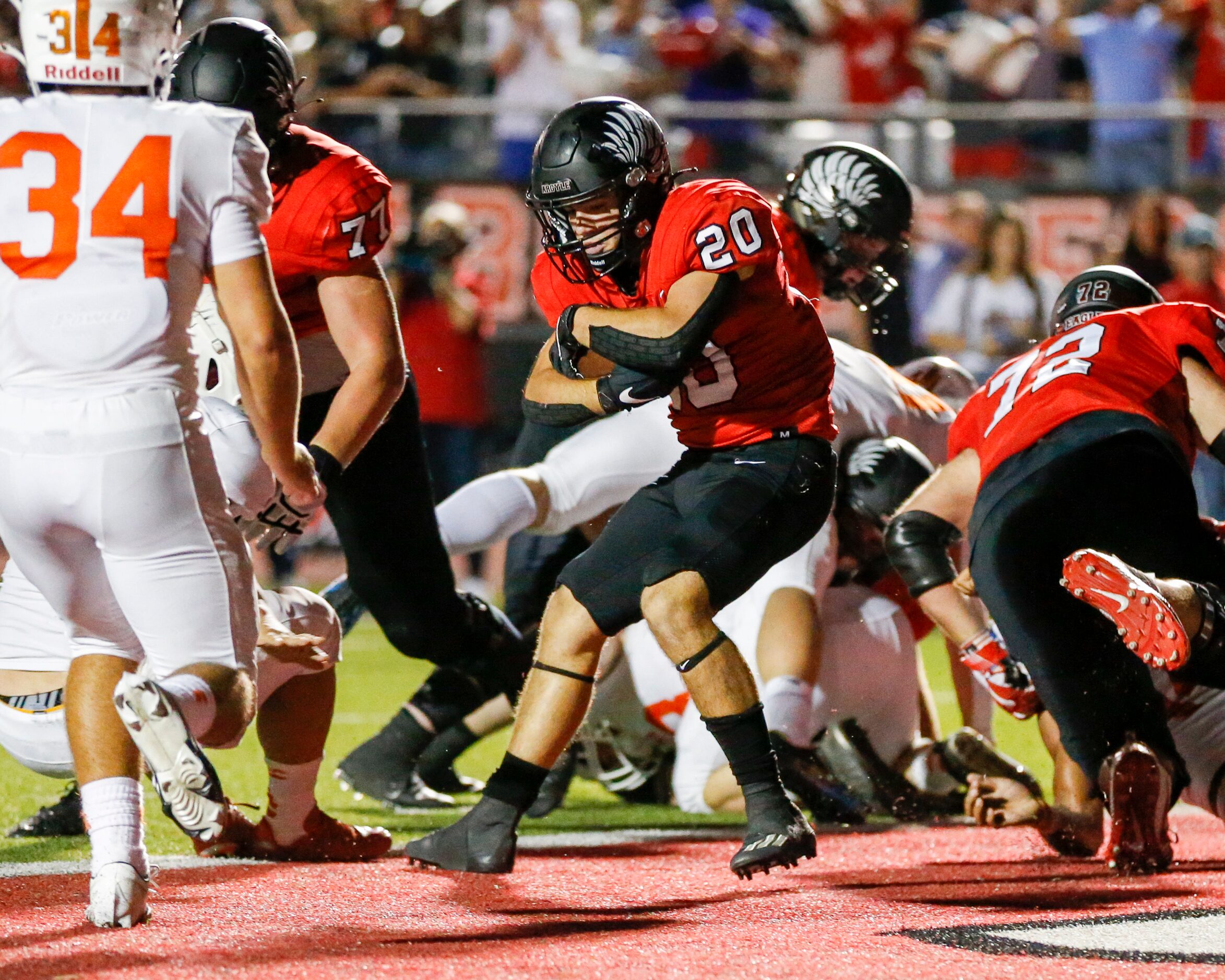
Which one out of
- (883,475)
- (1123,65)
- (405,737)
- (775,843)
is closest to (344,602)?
(405,737)

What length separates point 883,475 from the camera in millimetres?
5168

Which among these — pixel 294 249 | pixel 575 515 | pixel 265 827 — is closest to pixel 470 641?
pixel 575 515

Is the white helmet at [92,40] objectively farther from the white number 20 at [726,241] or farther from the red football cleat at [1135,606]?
the red football cleat at [1135,606]

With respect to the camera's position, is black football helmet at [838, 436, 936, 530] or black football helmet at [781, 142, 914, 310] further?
black football helmet at [781, 142, 914, 310]

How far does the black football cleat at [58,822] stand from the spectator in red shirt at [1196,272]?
6.81 metres

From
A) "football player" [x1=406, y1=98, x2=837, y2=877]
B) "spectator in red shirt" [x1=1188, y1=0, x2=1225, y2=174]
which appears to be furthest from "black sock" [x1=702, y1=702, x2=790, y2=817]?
"spectator in red shirt" [x1=1188, y1=0, x2=1225, y2=174]

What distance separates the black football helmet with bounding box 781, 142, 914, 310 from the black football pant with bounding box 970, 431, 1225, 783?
152 cm

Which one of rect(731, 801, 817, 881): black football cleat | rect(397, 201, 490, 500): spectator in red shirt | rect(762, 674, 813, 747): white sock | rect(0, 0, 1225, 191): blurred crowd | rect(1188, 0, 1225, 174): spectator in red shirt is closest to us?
rect(731, 801, 817, 881): black football cleat

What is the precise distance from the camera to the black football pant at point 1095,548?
4035 millimetres

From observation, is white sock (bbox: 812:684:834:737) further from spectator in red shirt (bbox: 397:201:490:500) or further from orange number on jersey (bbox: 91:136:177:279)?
spectator in red shirt (bbox: 397:201:490:500)

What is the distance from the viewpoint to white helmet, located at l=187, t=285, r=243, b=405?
429 cm

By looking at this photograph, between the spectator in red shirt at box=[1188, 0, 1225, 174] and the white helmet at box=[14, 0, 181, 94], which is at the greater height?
the spectator in red shirt at box=[1188, 0, 1225, 174]

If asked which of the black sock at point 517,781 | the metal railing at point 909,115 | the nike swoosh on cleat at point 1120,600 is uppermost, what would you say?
the metal railing at point 909,115

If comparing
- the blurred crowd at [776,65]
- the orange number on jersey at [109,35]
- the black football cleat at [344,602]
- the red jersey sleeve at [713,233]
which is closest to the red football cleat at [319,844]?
the black football cleat at [344,602]
